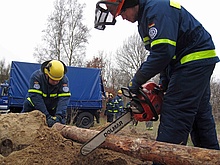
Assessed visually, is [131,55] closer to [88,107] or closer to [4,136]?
[88,107]

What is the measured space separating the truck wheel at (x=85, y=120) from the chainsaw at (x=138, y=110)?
9.62m

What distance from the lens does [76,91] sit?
12711 mm

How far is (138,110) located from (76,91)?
10146 millimetres

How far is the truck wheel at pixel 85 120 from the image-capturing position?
12387 mm

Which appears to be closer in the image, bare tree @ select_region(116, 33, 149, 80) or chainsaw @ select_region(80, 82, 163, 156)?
chainsaw @ select_region(80, 82, 163, 156)

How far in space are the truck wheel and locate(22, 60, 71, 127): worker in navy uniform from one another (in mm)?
7548

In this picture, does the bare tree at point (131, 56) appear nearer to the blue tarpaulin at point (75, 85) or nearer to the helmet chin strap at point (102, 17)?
the blue tarpaulin at point (75, 85)

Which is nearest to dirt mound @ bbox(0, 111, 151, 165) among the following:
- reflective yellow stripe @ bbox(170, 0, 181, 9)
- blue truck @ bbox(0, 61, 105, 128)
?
reflective yellow stripe @ bbox(170, 0, 181, 9)

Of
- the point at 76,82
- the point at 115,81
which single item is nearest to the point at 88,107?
the point at 76,82

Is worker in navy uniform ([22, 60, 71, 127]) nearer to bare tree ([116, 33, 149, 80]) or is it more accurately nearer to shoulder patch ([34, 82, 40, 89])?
shoulder patch ([34, 82, 40, 89])

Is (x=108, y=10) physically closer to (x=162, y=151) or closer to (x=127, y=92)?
(x=127, y=92)

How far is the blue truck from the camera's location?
11.7 metres

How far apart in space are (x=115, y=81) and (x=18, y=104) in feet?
79.0

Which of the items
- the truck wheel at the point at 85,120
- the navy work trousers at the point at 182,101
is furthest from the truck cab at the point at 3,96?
the navy work trousers at the point at 182,101
